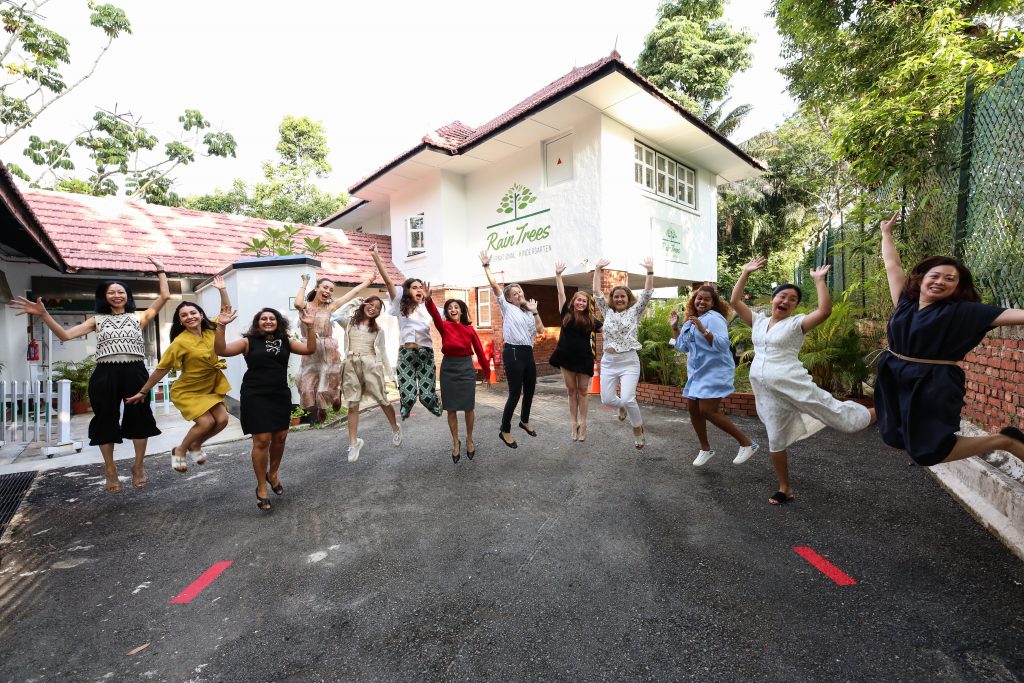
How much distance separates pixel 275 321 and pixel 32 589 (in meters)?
2.48

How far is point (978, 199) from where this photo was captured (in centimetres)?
469

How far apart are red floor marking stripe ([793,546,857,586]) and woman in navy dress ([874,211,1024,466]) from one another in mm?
860

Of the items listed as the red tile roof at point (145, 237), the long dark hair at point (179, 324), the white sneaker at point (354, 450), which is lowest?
the white sneaker at point (354, 450)

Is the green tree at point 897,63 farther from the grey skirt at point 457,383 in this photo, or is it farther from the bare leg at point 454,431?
the bare leg at point 454,431

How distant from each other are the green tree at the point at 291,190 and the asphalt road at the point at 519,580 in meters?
26.8

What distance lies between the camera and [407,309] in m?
5.46

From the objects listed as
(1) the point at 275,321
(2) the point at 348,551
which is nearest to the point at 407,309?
(1) the point at 275,321

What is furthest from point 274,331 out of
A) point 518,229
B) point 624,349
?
point 518,229

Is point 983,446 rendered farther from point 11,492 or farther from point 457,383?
point 11,492

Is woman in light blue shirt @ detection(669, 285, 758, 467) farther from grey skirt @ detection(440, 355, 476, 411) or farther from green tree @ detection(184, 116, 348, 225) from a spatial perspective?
green tree @ detection(184, 116, 348, 225)

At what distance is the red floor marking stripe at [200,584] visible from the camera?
3.08 meters

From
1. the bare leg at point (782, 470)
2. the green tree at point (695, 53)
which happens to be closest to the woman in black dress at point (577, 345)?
the bare leg at point (782, 470)

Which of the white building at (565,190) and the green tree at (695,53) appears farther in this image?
the green tree at (695,53)

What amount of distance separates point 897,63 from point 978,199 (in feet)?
18.0
